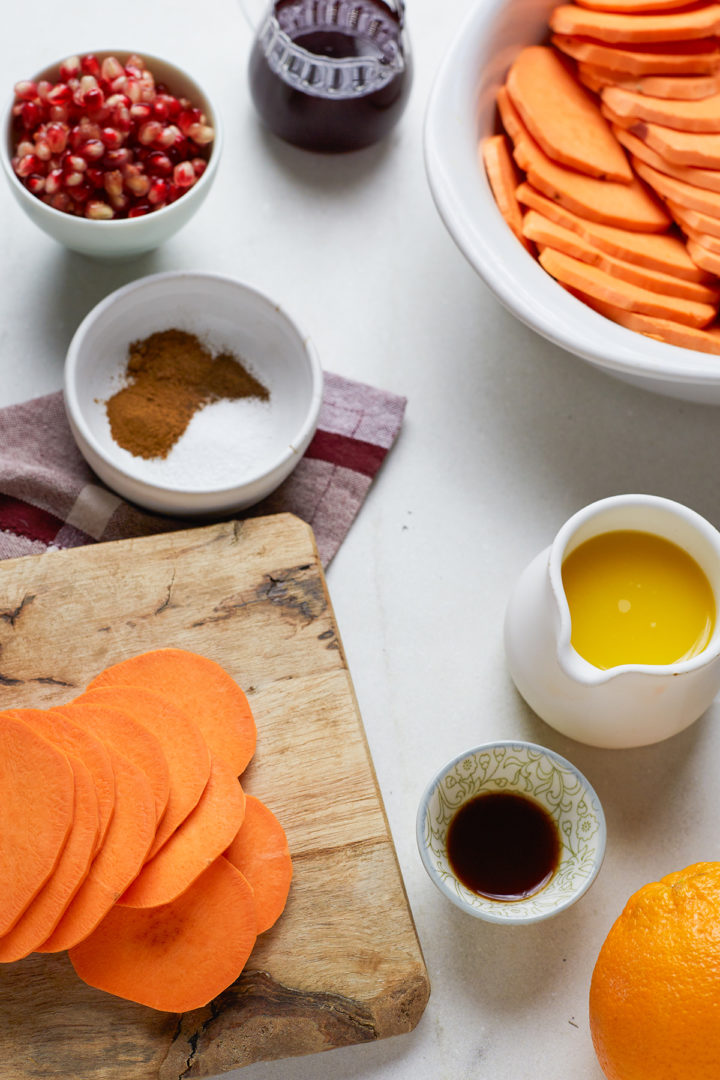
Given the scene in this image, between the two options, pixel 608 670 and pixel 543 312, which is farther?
pixel 543 312

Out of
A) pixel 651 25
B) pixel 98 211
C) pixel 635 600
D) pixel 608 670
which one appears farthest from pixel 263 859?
pixel 651 25

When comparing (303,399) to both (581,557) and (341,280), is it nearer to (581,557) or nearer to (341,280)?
(341,280)

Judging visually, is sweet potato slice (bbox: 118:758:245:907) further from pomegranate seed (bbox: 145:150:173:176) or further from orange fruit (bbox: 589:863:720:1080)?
pomegranate seed (bbox: 145:150:173:176)

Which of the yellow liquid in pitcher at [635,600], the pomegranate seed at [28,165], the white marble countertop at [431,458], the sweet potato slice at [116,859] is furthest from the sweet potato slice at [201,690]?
the pomegranate seed at [28,165]

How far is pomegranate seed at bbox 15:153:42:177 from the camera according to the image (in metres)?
1.49

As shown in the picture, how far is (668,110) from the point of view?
1.48 m

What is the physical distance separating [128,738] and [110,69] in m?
0.98

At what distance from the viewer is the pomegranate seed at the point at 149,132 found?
4.95 ft

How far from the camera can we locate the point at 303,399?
1565 millimetres

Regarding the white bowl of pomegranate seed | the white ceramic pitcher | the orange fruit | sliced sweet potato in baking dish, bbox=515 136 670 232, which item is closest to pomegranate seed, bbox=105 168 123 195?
the white bowl of pomegranate seed

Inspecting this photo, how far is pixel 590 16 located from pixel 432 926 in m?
1.35

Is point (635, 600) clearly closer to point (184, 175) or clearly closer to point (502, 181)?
point (502, 181)

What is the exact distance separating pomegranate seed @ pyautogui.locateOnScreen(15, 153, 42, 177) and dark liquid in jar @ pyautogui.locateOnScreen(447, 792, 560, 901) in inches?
43.2

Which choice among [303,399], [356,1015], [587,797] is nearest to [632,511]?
[587,797]
